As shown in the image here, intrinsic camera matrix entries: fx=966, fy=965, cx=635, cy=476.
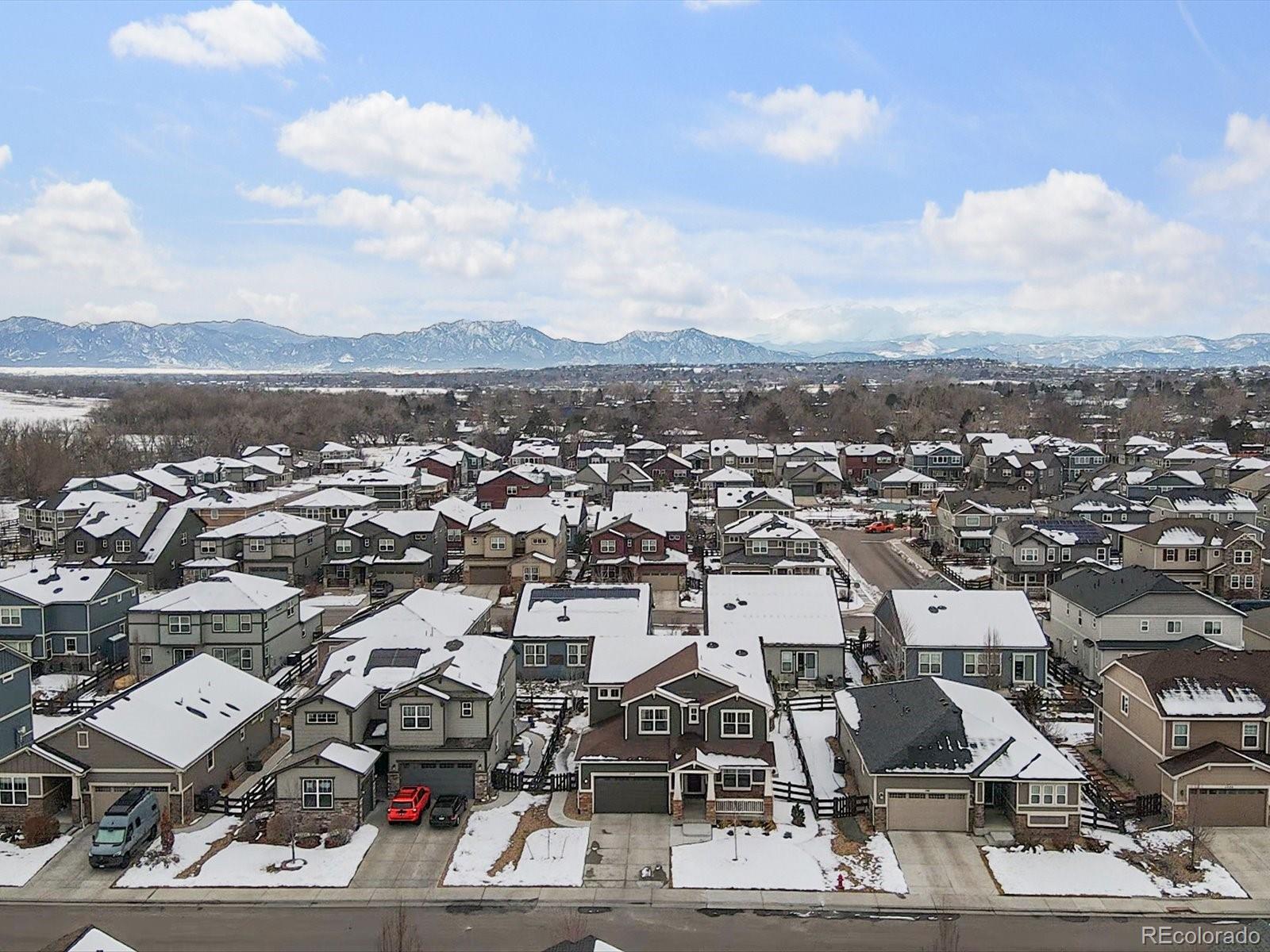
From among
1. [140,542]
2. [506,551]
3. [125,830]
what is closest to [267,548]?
[140,542]

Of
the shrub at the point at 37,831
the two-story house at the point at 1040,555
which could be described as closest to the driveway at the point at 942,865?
the shrub at the point at 37,831

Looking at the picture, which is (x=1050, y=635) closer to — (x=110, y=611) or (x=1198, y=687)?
(x=1198, y=687)

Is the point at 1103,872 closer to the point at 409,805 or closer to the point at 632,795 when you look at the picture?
the point at 632,795

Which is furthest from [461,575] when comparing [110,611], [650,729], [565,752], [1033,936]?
[1033,936]

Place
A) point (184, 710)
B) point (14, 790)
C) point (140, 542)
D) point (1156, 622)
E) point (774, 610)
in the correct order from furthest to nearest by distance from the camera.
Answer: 1. point (140, 542)
2. point (774, 610)
3. point (1156, 622)
4. point (184, 710)
5. point (14, 790)

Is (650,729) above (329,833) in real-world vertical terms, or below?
above
